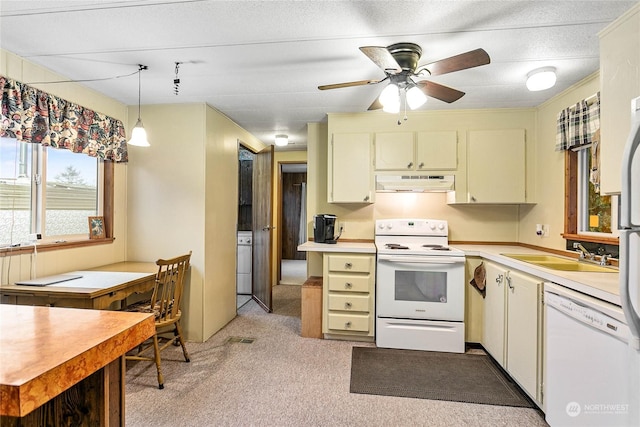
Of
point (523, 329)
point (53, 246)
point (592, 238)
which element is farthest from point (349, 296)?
point (53, 246)

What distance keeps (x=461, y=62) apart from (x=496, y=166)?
1.76 meters

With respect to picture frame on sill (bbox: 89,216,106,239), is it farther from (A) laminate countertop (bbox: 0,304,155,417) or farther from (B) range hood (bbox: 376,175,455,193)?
(B) range hood (bbox: 376,175,455,193)

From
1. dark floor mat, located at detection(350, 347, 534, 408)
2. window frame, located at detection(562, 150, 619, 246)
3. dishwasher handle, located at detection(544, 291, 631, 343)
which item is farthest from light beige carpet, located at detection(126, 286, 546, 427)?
window frame, located at detection(562, 150, 619, 246)

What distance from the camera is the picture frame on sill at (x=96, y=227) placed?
287cm

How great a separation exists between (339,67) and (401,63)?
500 millimetres

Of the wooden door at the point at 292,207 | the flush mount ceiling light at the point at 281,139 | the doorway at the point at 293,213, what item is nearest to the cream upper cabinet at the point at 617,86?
the flush mount ceiling light at the point at 281,139

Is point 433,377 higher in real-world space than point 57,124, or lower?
lower

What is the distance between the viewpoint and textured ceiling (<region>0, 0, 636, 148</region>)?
1.69 meters

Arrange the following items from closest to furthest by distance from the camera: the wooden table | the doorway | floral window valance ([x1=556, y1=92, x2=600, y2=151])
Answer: the wooden table
floral window valance ([x1=556, y1=92, x2=600, y2=151])
the doorway

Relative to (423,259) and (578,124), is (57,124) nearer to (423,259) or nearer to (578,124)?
(423,259)

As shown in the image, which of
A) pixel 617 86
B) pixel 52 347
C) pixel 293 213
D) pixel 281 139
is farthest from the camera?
pixel 293 213

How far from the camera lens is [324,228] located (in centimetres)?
332

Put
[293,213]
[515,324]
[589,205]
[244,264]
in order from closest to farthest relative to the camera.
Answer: [515,324] → [589,205] → [244,264] → [293,213]

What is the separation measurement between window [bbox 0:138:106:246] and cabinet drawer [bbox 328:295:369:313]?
2.34 metres
